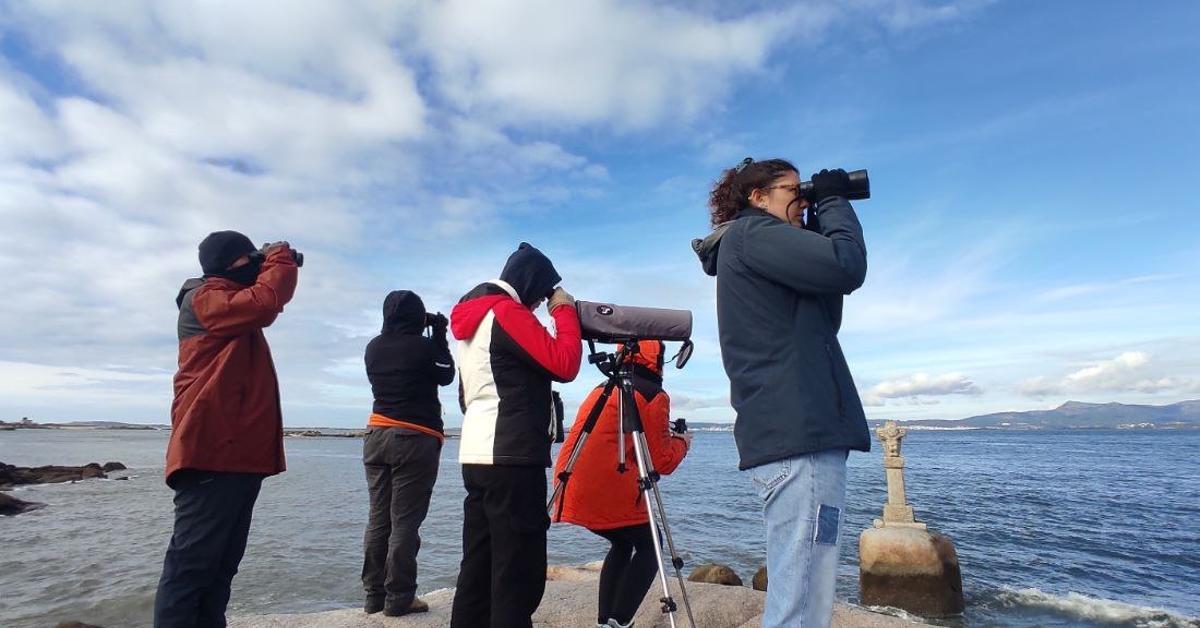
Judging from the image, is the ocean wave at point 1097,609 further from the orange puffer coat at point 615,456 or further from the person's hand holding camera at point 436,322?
the person's hand holding camera at point 436,322

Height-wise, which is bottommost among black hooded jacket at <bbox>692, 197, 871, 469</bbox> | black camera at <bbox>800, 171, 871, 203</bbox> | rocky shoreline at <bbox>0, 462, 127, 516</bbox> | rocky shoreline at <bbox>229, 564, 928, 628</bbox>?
rocky shoreline at <bbox>0, 462, 127, 516</bbox>

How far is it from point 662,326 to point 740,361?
1413mm

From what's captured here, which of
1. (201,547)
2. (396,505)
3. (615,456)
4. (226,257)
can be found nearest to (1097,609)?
(615,456)

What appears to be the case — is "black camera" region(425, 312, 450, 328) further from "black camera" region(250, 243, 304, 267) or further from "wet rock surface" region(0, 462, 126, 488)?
"wet rock surface" region(0, 462, 126, 488)

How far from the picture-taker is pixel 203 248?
132 inches

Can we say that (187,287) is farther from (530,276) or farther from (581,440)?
(581,440)

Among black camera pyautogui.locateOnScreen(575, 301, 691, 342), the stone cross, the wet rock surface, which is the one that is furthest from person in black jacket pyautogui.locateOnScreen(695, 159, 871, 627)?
the wet rock surface

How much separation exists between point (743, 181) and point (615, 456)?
2103mm

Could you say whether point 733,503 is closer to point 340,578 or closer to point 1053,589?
point 1053,589

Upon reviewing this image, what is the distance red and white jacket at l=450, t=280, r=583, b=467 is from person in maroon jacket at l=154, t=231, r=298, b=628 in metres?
1.03

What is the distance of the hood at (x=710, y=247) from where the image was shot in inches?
101

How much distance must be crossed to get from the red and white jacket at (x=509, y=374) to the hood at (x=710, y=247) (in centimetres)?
79

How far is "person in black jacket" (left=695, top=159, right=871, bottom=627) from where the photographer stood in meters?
2.11

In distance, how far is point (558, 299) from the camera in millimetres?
3285
